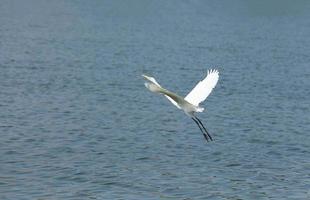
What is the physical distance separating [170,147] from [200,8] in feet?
359

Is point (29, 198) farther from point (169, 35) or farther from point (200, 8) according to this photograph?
point (200, 8)

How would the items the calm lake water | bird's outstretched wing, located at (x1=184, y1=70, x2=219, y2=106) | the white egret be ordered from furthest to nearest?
1. the calm lake water
2. bird's outstretched wing, located at (x1=184, y1=70, x2=219, y2=106)
3. the white egret

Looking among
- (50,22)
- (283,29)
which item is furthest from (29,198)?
(283,29)

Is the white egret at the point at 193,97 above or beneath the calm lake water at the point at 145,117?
beneath

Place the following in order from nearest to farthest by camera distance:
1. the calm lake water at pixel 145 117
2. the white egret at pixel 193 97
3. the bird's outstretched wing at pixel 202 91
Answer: the white egret at pixel 193 97 → the bird's outstretched wing at pixel 202 91 → the calm lake water at pixel 145 117

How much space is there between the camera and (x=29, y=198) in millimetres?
24641

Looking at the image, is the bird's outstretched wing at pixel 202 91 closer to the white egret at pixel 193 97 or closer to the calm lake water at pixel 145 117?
the white egret at pixel 193 97

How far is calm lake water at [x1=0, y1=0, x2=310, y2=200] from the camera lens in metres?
27.1

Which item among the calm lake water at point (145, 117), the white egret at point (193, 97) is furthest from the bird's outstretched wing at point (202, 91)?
the calm lake water at point (145, 117)

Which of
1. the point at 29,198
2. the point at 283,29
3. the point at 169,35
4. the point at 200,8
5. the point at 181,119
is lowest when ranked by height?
the point at 29,198

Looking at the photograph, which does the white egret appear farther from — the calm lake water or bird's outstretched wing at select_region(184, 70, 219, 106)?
the calm lake water

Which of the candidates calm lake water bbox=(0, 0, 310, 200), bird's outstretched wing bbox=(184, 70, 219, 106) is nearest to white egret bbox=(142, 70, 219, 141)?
bird's outstretched wing bbox=(184, 70, 219, 106)

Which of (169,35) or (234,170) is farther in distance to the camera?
(169,35)

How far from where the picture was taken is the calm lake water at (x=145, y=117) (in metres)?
27.1
